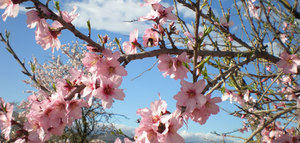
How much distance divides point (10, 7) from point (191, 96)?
3.99ft

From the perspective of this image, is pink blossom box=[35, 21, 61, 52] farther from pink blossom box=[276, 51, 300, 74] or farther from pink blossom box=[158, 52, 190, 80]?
pink blossom box=[276, 51, 300, 74]

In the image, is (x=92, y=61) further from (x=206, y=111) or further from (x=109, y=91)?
(x=206, y=111)

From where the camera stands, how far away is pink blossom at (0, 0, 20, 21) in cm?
123

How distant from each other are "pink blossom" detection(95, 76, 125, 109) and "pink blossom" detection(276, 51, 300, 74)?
1.78m

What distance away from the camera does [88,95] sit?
133 centimetres

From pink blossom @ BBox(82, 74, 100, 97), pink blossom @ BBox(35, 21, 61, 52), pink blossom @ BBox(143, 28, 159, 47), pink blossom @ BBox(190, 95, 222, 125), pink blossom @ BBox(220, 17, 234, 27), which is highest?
pink blossom @ BBox(220, 17, 234, 27)

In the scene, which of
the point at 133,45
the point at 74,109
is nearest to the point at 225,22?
the point at 133,45

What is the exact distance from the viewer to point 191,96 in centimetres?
→ 119

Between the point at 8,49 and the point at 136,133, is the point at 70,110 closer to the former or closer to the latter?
the point at 136,133

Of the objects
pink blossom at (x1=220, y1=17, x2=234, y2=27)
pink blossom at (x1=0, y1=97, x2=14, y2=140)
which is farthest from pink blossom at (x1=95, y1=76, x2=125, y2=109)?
pink blossom at (x1=220, y1=17, x2=234, y2=27)

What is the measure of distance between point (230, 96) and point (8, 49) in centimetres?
290

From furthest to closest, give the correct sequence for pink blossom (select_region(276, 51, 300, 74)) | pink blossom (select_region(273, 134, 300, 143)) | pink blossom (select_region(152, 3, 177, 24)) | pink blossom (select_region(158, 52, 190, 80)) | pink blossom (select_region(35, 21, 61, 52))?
pink blossom (select_region(273, 134, 300, 143)), pink blossom (select_region(276, 51, 300, 74)), pink blossom (select_region(152, 3, 177, 24)), pink blossom (select_region(158, 52, 190, 80)), pink blossom (select_region(35, 21, 61, 52))

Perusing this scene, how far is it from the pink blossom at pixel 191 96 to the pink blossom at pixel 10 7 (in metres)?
1.10

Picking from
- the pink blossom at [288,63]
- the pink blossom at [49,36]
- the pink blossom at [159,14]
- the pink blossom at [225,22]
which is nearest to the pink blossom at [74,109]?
the pink blossom at [49,36]
